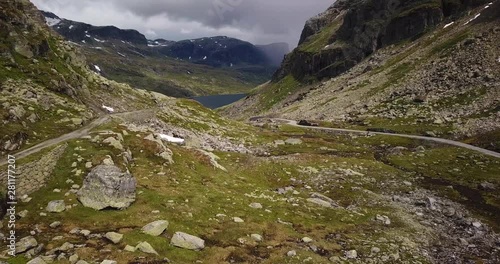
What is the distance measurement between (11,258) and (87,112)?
1556 inches

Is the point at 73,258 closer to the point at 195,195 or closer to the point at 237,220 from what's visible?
the point at 237,220

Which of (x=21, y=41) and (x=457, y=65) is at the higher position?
(x=21, y=41)

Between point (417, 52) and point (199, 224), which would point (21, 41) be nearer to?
point (199, 224)

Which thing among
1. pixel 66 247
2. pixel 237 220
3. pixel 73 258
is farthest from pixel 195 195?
pixel 73 258

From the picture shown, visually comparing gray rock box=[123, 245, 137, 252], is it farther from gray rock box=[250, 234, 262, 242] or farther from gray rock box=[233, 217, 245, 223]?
gray rock box=[233, 217, 245, 223]

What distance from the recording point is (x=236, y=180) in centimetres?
4669

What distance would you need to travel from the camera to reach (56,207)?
29297 mm

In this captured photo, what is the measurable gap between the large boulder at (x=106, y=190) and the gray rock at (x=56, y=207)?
1.46 meters

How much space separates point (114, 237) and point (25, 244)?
5.45m

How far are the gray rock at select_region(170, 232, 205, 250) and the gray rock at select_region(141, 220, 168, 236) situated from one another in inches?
52.1

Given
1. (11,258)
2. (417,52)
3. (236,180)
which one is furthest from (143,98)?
(417,52)

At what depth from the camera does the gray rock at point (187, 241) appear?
2741cm

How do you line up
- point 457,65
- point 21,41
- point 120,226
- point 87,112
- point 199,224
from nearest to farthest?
1. point 120,226
2. point 199,224
3. point 87,112
4. point 21,41
5. point 457,65

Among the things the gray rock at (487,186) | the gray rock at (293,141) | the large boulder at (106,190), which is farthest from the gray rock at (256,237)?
the gray rock at (293,141)
